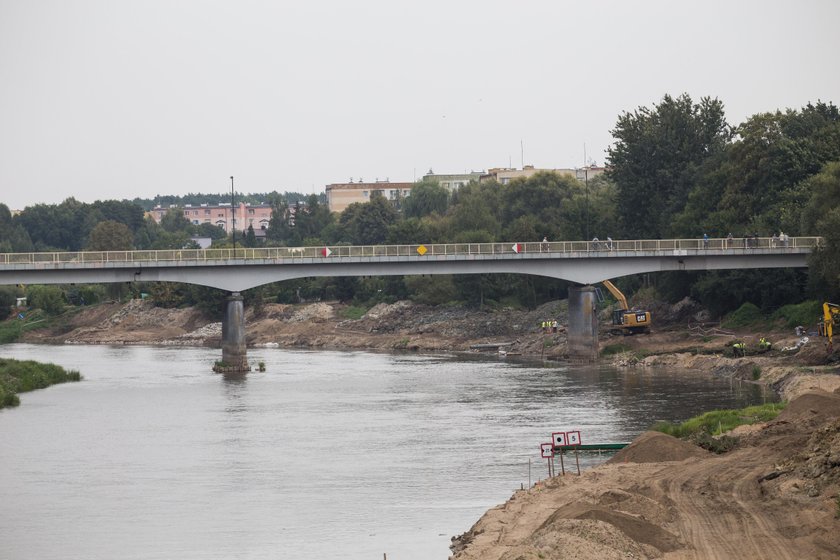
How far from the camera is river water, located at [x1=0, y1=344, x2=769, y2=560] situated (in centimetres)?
4072

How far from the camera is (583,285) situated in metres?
103

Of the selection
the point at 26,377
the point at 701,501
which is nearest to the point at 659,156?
the point at 26,377

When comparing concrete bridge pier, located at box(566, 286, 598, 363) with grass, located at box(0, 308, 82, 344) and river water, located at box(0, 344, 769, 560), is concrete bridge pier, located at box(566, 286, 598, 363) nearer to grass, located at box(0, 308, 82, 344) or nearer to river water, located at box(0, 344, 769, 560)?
river water, located at box(0, 344, 769, 560)

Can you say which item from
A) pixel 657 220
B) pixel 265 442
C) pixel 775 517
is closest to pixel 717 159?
pixel 657 220

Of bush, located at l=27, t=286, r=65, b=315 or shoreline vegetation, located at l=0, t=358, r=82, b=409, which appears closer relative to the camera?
shoreline vegetation, located at l=0, t=358, r=82, b=409

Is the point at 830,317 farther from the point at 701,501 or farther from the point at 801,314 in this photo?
the point at 701,501

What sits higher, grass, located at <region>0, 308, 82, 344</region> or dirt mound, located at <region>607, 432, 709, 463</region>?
grass, located at <region>0, 308, 82, 344</region>

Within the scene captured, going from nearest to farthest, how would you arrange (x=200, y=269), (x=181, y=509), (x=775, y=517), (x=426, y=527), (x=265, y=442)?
(x=775, y=517)
(x=426, y=527)
(x=181, y=509)
(x=265, y=442)
(x=200, y=269)

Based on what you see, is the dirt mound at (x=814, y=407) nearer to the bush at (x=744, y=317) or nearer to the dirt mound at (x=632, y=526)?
the dirt mound at (x=632, y=526)

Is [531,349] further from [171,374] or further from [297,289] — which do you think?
[297,289]

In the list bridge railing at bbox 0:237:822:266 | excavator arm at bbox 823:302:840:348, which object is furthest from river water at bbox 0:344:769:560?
bridge railing at bbox 0:237:822:266

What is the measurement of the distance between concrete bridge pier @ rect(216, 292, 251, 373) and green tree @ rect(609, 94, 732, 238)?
45.2 m

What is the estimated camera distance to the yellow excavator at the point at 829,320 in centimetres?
8206

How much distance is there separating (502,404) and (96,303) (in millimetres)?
113963
